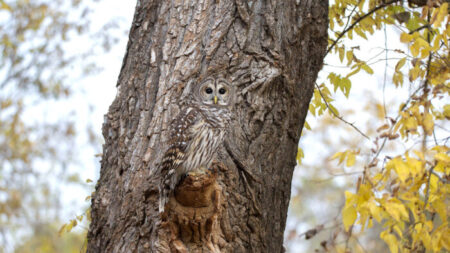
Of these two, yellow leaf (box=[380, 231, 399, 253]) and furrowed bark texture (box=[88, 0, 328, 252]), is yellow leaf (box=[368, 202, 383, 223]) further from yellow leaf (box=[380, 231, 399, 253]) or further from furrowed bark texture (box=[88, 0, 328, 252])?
furrowed bark texture (box=[88, 0, 328, 252])

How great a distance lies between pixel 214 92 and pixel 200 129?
12.2 inches

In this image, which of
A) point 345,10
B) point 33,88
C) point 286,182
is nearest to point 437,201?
point 286,182

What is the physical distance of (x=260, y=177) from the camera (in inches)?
112

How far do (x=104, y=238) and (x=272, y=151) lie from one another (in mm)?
1084

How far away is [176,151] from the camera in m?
3.06

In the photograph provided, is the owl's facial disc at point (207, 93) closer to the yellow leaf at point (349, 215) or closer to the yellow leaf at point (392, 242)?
the yellow leaf at point (349, 215)

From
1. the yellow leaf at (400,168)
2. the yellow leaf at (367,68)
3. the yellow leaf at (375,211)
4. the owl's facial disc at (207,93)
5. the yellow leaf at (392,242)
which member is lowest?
the yellow leaf at (392,242)

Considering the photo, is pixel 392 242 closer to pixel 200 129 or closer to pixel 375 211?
pixel 375 211

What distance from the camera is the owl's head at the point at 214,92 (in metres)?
3.27

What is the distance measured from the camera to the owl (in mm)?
3004

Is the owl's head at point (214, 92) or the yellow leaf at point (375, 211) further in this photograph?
the owl's head at point (214, 92)

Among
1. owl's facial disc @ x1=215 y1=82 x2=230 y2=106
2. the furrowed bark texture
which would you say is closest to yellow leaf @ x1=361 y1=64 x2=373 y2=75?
the furrowed bark texture

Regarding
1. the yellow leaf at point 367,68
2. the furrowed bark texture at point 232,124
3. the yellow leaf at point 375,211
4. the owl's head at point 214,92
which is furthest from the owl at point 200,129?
the yellow leaf at point 367,68

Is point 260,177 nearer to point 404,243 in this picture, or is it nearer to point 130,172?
point 130,172
